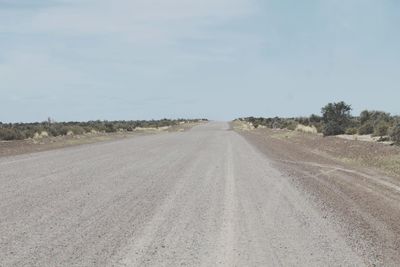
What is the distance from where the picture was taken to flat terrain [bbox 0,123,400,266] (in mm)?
7949

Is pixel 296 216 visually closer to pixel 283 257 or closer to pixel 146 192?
pixel 283 257

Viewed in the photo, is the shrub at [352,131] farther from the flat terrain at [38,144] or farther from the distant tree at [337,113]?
the flat terrain at [38,144]

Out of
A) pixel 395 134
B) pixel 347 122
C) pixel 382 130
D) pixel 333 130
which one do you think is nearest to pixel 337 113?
pixel 347 122

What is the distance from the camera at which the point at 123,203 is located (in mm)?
12578

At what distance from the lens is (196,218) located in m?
10.8

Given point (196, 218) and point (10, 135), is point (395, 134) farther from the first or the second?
point (10, 135)

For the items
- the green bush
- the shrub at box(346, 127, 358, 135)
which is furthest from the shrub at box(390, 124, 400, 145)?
the green bush

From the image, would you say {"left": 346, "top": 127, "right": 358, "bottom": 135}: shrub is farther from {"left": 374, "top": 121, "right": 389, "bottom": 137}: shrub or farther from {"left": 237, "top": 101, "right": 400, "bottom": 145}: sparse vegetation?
{"left": 374, "top": 121, "right": 389, "bottom": 137}: shrub

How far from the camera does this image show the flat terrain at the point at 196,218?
26.1 ft

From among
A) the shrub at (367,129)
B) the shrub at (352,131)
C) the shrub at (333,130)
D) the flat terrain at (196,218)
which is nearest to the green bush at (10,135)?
the shrub at (333,130)

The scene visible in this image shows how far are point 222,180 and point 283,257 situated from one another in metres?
9.33

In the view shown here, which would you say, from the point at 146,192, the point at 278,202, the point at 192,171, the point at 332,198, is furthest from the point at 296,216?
the point at 192,171

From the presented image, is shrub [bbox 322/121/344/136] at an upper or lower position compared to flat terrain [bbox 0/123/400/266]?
upper

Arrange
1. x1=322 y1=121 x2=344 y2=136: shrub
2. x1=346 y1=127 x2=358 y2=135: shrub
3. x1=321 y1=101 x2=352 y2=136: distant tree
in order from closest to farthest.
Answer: x1=346 y1=127 x2=358 y2=135: shrub → x1=322 y1=121 x2=344 y2=136: shrub → x1=321 y1=101 x2=352 y2=136: distant tree
